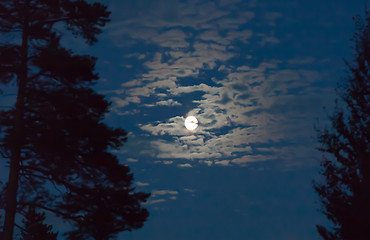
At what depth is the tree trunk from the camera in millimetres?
13234

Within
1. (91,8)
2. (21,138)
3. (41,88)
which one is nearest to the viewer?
(21,138)

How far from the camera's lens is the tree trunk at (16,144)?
1323cm

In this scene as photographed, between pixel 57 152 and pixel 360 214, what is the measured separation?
468 inches

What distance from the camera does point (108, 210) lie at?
14336 millimetres

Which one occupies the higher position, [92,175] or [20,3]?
[20,3]

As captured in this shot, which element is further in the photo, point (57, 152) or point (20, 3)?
point (20, 3)

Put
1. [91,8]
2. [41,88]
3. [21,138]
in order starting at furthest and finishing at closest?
[91,8]
[41,88]
[21,138]

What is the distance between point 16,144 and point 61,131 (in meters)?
1.61

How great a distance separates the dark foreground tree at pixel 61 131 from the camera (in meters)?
13.8

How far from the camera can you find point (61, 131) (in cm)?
1386

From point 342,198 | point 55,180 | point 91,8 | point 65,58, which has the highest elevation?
point 91,8

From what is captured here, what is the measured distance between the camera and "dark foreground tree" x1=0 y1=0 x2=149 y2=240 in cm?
1377

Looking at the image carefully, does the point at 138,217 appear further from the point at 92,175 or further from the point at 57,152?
the point at 57,152

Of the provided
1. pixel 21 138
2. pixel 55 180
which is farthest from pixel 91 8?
pixel 55 180
